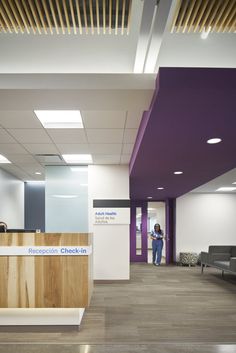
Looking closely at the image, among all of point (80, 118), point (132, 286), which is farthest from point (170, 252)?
point (80, 118)

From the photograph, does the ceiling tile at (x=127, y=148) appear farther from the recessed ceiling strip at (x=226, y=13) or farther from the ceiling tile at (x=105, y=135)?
the recessed ceiling strip at (x=226, y=13)

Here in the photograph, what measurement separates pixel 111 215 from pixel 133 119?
410 centimetres

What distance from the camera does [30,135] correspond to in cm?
580

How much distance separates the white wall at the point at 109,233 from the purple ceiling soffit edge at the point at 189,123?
4.72 ft

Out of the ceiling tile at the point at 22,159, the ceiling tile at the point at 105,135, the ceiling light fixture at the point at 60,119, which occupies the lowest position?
the ceiling tile at the point at 22,159

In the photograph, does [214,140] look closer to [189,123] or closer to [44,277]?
[189,123]

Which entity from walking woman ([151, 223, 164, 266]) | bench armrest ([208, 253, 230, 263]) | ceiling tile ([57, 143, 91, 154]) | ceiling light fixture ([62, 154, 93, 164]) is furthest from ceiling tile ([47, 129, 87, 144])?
walking woman ([151, 223, 164, 266])

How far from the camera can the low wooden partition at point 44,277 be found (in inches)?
184

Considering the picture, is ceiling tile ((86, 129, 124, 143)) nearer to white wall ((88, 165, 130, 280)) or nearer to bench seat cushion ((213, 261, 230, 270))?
white wall ((88, 165, 130, 280))

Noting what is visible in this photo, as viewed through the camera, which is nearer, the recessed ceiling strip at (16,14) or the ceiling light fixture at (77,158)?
the recessed ceiling strip at (16,14)

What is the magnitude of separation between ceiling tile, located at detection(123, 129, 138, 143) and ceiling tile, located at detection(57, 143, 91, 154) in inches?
35.6

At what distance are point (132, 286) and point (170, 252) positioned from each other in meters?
6.03

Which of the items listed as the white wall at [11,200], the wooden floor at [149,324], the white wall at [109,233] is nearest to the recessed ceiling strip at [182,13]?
the wooden floor at [149,324]

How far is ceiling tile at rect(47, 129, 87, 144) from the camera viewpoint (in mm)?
5551
